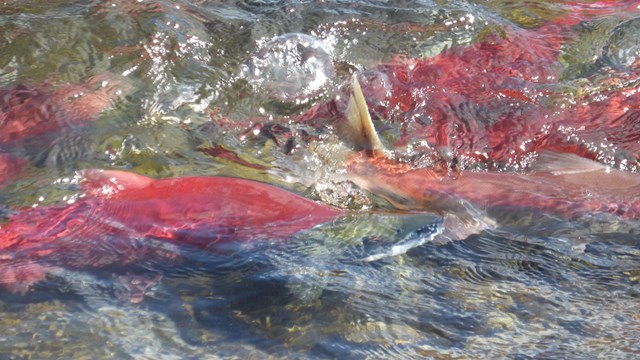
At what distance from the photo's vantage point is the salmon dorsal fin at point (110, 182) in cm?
353

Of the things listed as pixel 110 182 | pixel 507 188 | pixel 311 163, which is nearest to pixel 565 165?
pixel 507 188

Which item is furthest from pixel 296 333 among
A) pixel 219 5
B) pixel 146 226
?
pixel 219 5

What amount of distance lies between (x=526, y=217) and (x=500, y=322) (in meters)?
0.81

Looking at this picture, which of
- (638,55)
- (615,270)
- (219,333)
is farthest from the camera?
(638,55)

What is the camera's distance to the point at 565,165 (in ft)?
13.2

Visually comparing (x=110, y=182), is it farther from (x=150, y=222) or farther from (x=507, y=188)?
(x=507, y=188)

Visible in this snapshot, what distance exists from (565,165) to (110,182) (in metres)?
2.03

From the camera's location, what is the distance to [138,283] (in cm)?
316

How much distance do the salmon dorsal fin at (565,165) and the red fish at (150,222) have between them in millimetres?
1129

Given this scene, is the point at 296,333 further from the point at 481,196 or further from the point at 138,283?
the point at 481,196

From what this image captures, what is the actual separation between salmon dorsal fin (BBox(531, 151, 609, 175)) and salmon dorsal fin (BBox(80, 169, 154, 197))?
1.78m

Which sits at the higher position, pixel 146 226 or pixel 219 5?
pixel 219 5

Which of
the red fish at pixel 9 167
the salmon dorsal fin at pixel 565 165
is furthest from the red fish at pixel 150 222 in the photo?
the salmon dorsal fin at pixel 565 165

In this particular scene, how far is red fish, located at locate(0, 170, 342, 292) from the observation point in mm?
3264
